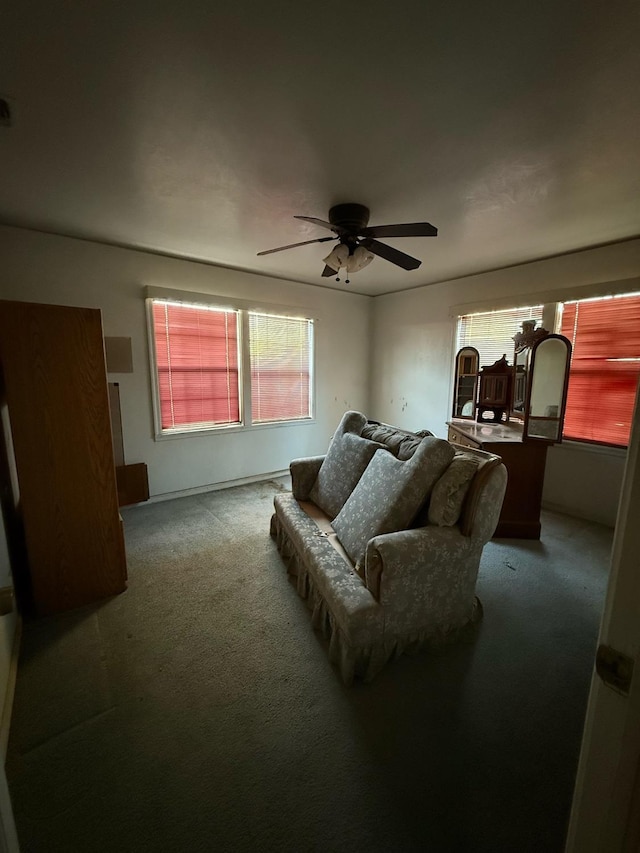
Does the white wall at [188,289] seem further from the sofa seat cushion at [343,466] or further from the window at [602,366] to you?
the window at [602,366]

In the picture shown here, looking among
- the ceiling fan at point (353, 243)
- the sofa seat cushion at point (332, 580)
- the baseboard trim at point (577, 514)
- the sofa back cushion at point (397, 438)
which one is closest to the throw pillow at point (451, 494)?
the sofa back cushion at point (397, 438)

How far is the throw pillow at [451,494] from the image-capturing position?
1.77 m

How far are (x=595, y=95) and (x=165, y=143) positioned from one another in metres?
1.90

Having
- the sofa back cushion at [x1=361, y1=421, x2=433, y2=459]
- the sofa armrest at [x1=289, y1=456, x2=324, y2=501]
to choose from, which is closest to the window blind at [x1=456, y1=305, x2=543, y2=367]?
the sofa back cushion at [x1=361, y1=421, x2=433, y2=459]

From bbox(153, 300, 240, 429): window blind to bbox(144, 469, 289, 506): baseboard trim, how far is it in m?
0.73

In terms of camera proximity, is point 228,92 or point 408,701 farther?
point 408,701

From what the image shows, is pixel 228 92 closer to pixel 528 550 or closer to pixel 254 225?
pixel 254 225

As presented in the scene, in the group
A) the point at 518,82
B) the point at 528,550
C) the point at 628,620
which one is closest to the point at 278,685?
the point at 628,620

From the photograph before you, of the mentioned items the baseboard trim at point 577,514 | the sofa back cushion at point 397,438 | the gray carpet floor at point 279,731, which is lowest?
the gray carpet floor at point 279,731

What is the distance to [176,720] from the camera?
1462mm

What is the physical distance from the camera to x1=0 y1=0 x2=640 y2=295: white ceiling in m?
1.12

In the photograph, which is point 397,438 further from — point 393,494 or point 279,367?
point 279,367

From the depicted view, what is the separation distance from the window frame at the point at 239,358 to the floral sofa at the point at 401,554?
2201 millimetres

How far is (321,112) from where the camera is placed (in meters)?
1.52
